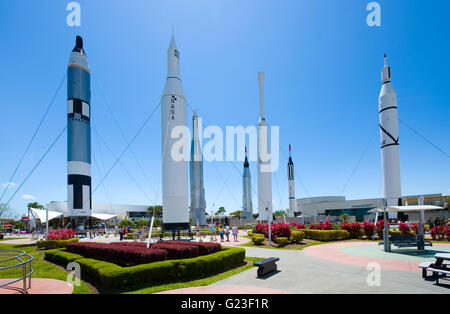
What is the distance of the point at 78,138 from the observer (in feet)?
105

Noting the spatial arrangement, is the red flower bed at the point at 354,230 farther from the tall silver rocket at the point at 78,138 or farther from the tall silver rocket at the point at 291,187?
the tall silver rocket at the point at 291,187

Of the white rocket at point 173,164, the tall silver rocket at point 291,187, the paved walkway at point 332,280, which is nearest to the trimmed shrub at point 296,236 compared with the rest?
the white rocket at point 173,164

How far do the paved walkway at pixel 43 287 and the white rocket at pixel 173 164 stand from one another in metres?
10.9

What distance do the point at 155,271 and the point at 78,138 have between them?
93.3 ft

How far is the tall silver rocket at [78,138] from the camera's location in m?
31.7

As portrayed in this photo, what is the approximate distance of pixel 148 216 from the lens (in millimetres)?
82125

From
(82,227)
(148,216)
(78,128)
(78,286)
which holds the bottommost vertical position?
(148,216)

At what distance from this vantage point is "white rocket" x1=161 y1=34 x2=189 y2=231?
19.9m

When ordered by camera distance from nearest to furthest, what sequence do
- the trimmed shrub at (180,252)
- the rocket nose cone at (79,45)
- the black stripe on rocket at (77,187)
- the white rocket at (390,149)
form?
the trimmed shrub at (180,252)
the white rocket at (390,149)
the black stripe on rocket at (77,187)
the rocket nose cone at (79,45)

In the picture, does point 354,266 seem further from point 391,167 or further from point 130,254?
point 391,167

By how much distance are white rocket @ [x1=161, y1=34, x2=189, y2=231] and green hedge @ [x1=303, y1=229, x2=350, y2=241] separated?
10.5 m

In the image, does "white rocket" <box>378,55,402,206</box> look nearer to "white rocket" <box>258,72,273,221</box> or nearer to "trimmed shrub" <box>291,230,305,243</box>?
"white rocket" <box>258,72,273,221</box>

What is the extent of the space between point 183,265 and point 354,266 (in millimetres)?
7031
